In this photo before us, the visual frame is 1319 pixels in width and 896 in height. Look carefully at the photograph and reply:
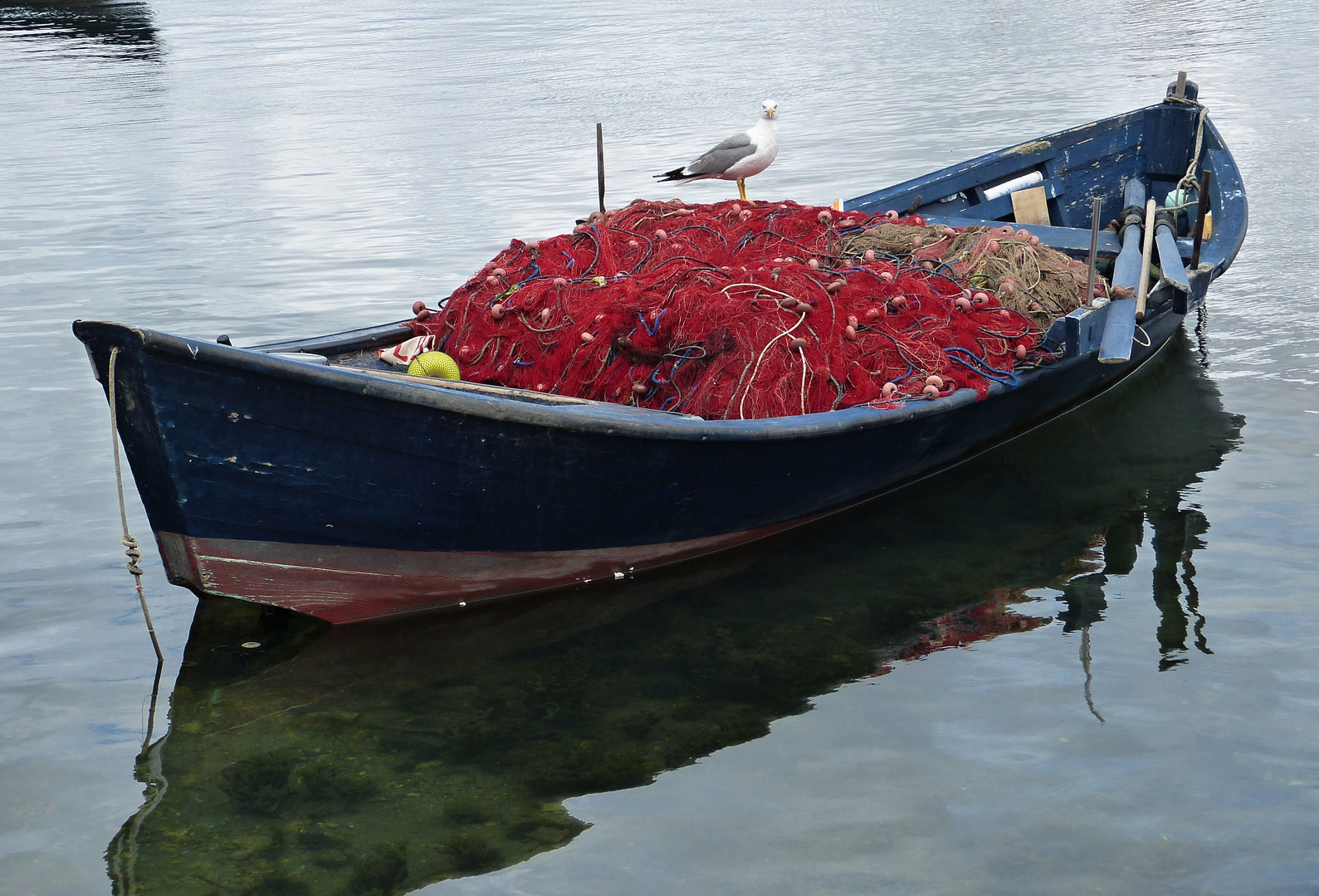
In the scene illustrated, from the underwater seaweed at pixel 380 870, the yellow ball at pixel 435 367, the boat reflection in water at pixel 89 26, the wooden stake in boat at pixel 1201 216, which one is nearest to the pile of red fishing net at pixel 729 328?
the yellow ball at pixel 435 367

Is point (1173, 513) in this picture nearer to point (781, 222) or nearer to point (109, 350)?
point (781, 222)

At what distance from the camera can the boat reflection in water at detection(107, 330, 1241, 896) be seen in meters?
4.25

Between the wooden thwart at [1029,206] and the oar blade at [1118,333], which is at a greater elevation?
the wooden thwart at [1029,206]

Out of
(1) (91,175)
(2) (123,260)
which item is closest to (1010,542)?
(2) (123,260)

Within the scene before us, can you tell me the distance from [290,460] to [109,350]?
805mm

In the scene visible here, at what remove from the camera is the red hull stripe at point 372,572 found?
5164mm

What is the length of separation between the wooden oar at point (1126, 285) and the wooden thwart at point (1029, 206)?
0.64 metres

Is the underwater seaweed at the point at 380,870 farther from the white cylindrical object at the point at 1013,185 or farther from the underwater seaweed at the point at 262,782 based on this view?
the white cylindrical object at the point at 1013,185

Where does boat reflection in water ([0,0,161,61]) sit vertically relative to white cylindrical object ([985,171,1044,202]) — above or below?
above

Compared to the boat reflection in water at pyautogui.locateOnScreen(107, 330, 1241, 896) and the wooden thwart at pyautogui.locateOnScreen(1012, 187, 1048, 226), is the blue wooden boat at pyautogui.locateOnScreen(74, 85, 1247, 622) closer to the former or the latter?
the boat reflection in water at pyautogui.locateOnScreen(107, 330, 1241, 896)

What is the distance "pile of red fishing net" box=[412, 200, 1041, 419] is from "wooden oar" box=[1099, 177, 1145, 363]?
0.45m


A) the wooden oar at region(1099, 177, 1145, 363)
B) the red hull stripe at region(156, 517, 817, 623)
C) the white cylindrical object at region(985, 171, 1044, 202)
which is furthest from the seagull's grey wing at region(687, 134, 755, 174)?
the red hull stripe at region(156, 517, 817, 623)

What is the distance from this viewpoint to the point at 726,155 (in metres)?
8.73

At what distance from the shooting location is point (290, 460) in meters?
4.99
